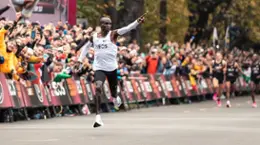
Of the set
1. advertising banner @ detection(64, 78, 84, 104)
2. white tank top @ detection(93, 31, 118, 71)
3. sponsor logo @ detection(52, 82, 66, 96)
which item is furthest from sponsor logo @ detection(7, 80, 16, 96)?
advertising banner @ detection(64, 78, 84, 104)

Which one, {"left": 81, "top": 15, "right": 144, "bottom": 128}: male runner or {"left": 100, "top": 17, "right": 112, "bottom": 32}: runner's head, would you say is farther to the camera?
{"left": 81, "top": 15, "right": 144, "bottom": 128}: male runner

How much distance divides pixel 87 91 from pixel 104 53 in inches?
361

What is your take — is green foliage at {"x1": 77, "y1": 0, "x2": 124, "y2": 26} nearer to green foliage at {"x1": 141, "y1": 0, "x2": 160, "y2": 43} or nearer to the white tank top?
green foliage at {"x1": 141, "y1": 0, "x2": 160, "y2": 43}

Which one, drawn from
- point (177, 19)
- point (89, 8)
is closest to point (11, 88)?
point (89, 8)

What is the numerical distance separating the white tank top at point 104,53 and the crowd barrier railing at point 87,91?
3400mm

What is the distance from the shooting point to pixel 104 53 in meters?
18.5

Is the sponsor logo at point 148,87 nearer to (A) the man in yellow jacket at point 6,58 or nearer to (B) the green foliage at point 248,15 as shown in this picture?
(A) the man in yellow jacket at point 6,58

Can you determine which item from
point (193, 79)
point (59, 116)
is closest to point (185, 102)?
point (193, 79)

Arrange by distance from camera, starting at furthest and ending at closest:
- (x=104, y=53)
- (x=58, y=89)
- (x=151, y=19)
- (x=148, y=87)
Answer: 1. (x=151, y=19)
2. (x=148, y=87)
3. (x=58, y=89)
4. (x=104, y=53)

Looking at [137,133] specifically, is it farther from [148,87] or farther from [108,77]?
[148,87]

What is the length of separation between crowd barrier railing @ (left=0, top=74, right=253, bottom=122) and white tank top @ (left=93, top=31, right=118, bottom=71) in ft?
11.2

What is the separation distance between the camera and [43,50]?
24.2 m

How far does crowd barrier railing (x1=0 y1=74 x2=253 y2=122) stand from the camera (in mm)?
22125

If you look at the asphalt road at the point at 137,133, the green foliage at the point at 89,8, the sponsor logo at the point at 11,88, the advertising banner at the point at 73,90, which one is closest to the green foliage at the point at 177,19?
the green foliage at the point at 89,8
